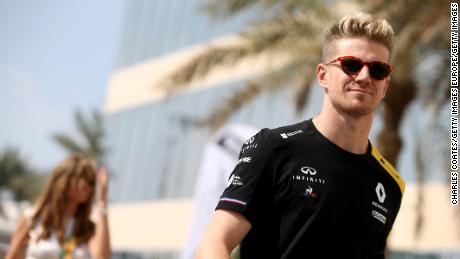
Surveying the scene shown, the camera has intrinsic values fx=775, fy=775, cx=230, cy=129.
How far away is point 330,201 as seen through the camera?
2.38 metres

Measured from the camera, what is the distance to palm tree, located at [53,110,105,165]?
3544cm

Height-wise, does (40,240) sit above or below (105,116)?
above

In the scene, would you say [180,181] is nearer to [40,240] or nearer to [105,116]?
[105,116]

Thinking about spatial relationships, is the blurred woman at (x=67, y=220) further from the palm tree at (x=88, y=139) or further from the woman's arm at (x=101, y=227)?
the palm tree at (x=88, y=139)

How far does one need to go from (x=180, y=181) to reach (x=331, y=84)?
2985cm

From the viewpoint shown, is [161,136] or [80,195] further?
[161,136]

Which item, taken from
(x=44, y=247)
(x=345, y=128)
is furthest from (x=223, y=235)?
(x=44, y=247)

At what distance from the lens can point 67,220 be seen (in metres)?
5.12

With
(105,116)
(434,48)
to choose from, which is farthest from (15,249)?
(105,116)

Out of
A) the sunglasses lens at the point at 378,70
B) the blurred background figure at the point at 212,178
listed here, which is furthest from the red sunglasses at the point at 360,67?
the blurred background figure at the point at 212,178

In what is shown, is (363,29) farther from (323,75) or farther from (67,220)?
(67,220)

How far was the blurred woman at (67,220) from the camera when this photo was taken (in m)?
4.95

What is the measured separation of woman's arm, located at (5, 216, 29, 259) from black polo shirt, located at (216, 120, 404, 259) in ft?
9.35

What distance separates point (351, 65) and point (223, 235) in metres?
0.69
